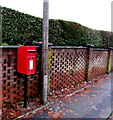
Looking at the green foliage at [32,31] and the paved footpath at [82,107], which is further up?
the green foliage at [32,31]

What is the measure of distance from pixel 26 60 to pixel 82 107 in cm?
180

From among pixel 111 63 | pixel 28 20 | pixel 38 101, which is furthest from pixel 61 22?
pixel 38 101

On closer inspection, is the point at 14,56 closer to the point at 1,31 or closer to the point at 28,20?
the point at 1,31

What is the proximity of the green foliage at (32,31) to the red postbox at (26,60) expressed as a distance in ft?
5.39

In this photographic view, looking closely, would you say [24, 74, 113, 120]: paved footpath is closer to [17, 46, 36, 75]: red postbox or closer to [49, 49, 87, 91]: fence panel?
[49, 49, 87, 91]: fence panel

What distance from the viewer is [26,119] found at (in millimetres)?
2529

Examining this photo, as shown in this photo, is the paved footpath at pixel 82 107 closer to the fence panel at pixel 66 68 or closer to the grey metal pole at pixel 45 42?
the grey metal pole at pixel 45 42

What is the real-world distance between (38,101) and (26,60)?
123 centimetres

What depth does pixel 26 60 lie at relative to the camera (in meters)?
2.62

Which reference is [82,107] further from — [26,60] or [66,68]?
[26,60]

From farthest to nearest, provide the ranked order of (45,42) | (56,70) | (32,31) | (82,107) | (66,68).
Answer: (32,31)
(66,68)
(56,70)
(82,107)
(45,42)

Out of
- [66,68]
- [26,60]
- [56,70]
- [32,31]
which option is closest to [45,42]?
[26,60]

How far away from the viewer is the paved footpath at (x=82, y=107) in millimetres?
2783

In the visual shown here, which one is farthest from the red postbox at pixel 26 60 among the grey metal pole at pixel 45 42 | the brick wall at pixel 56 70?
the grey metal pole at pixel 45 42
